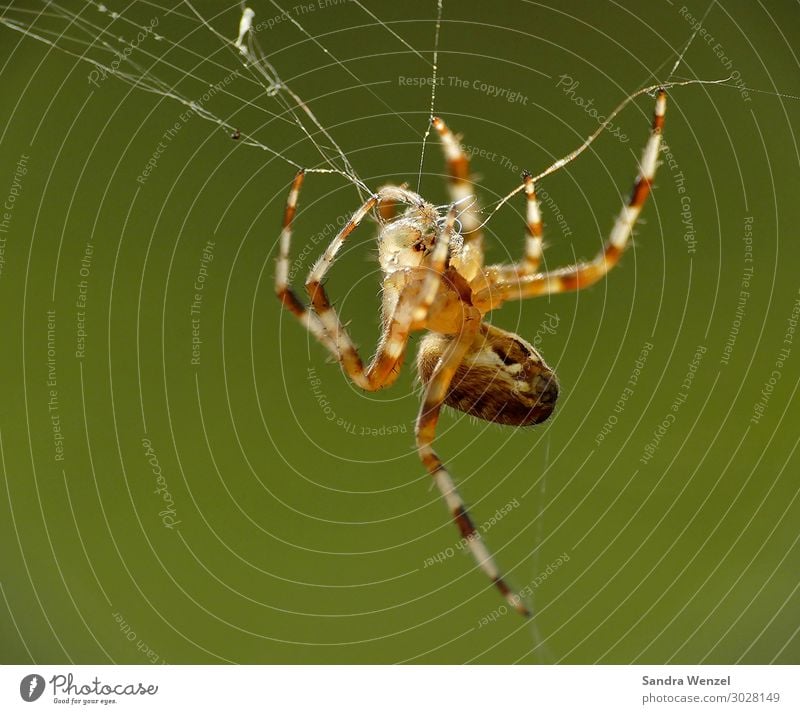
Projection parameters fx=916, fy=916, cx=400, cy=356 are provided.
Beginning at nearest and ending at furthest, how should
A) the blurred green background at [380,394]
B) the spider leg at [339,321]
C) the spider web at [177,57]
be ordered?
the spider leg at [339,321]
the spider web at [177,57]
the blurred green background at [380,394]

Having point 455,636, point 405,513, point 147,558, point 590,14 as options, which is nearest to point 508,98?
point 590,14

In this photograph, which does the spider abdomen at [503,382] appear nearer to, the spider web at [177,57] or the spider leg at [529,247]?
the spider leg at [529,247]

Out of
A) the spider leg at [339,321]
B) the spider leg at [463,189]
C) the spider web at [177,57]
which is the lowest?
the spider leg at [339,321]

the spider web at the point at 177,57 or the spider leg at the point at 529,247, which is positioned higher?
the spider web at the point at 177,57

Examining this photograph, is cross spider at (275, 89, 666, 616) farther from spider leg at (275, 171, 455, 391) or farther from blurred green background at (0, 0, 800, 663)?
blurred green background at (0, 0, 800, 663)
